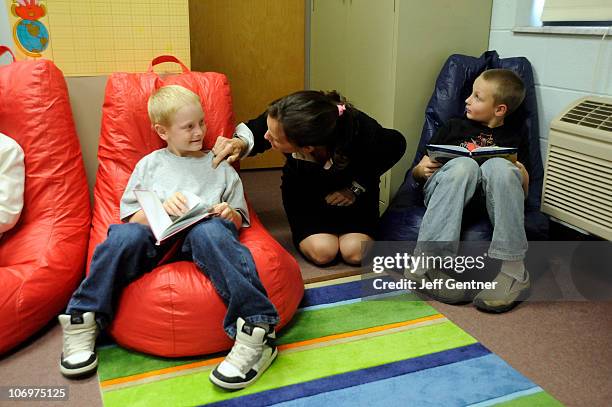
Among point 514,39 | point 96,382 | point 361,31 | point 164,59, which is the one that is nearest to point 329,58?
point 361,31

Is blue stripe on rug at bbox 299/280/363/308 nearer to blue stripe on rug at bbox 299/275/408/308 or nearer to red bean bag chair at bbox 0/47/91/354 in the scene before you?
blue stripe on rug at bbox 299/275/408/308

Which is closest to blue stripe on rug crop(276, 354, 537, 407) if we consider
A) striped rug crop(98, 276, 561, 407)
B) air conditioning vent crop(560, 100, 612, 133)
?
striped rug crop(98, 276, 561, 407)

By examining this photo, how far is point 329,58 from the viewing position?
327 centimetres

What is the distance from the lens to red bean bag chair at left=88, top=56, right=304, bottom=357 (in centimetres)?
157

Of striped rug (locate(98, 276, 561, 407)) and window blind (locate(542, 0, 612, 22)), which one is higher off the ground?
window blind (locate(542, 0, 612, 22))

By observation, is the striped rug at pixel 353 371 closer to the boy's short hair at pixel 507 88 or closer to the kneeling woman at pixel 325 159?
the kneeling woman at pixel 325 159

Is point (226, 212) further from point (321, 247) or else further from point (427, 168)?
point (427, 168)

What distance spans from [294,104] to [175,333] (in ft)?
2.69

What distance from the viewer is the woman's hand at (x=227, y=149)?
191 cm

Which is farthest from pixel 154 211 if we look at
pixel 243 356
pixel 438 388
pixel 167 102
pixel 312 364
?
pixel 438 388

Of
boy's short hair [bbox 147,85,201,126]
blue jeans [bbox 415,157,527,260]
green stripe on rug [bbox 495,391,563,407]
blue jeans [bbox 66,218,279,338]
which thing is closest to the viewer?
green stripe on rug [bbox 495,391,563,407]

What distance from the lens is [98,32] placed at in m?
2.18

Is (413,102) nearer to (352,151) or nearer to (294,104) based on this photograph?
(352,151)

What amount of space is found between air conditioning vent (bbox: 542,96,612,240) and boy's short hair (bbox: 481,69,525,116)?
0.59 feet
